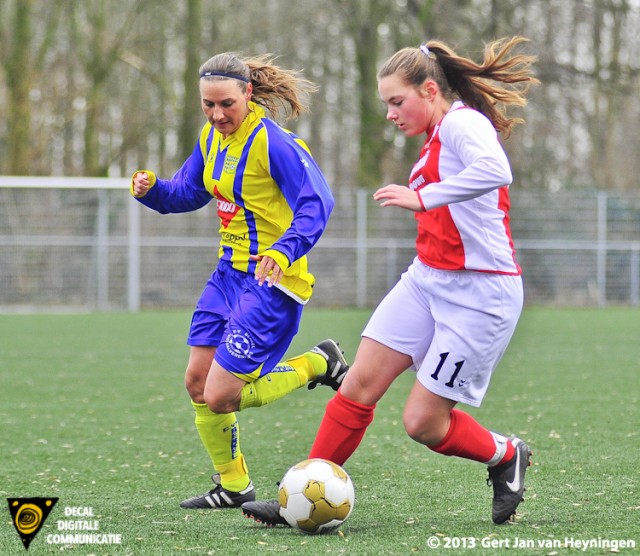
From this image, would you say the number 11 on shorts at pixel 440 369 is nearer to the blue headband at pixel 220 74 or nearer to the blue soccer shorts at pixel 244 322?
the blue soccer shorts at pixel 244 322

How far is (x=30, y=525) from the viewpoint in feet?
13.0

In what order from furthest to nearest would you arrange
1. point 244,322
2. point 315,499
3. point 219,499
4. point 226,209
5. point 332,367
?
point 332,367 < point 226,209 < point 219,499 < point 244,322 < point 315,499

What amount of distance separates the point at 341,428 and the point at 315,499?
13.8 inches

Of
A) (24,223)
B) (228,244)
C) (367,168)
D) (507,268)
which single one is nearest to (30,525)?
(228,244)

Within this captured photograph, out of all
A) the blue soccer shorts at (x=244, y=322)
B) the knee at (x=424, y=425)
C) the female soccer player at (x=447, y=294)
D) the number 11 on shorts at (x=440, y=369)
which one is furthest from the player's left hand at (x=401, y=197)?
the blue soccer shorts at (x=244, y=322)

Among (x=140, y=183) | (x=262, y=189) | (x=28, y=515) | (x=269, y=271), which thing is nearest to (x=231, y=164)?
(x=262, y=189)

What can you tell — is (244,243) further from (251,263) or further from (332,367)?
(332,367)

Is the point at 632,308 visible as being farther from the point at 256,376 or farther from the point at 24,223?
the point at 256,376

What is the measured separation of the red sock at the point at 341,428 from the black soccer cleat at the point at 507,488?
21.9 inches

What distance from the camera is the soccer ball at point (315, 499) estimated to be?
3992 mm

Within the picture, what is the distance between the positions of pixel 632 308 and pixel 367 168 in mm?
6824

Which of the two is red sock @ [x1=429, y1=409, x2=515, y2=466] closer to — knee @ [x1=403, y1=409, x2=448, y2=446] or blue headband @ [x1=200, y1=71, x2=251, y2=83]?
knee @ [x1=403, y1=409, x2=448, y2=446]

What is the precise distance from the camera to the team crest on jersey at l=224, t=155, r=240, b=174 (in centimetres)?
472

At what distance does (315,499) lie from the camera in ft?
13.1
